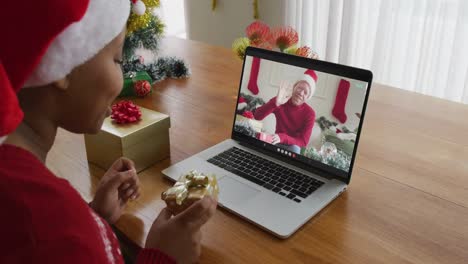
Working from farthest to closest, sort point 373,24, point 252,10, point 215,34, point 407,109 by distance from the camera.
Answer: point 215,34 < point 252,10 < point 373,24 < point 407,109

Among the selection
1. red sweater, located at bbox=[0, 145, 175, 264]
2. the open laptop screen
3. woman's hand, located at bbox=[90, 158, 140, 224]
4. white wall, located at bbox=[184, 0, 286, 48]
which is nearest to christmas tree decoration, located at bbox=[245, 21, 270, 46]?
the open laptop screen

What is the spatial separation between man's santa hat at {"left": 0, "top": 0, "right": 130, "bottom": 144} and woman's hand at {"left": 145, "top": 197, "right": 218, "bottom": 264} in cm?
31

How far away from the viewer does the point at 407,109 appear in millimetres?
1287

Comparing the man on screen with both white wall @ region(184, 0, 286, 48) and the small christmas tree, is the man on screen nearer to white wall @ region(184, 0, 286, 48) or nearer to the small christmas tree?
the small christmas tree

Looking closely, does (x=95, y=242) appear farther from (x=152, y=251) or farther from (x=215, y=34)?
(x=215, y=34)

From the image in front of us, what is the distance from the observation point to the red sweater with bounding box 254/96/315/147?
3.17 feet

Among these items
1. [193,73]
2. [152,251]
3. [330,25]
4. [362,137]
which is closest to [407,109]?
[362,137]

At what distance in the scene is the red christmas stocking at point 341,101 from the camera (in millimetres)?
917

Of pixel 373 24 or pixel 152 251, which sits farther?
pixel 373 24

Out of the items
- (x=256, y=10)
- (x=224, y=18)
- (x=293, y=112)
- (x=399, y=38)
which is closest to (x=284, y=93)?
(x=293, y=112)

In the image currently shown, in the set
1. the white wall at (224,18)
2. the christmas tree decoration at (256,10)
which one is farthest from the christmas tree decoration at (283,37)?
the christmas tree decoration at (256,10)

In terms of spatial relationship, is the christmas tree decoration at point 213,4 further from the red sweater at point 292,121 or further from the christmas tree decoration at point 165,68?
the red sweater at point 292,121

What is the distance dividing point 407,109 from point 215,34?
2026 mm

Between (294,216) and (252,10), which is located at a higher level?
(252,10)
